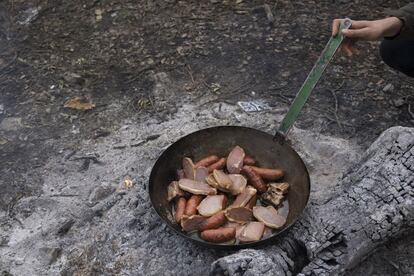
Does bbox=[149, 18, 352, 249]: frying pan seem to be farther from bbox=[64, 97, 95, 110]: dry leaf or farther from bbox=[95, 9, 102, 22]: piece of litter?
bbox=[95, 9, 102, 22]: piece of litter

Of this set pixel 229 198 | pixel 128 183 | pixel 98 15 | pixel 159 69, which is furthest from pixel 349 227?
pixel 98 15

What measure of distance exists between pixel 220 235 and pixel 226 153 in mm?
762

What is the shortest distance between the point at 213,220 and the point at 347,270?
74 centimetres

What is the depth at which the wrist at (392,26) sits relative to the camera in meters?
2.73

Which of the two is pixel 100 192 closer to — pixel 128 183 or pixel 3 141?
pixel 128 183

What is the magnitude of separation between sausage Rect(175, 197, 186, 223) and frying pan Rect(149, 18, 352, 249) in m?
0.05

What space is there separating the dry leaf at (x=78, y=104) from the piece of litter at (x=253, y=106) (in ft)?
3.95

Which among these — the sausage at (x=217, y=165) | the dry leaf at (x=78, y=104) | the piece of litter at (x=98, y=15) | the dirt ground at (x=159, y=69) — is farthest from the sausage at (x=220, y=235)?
the piece of litter at (x=98, y=15)

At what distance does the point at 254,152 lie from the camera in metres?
3.08

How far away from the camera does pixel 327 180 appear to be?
311 centimetres

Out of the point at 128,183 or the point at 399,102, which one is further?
the point at 399,102

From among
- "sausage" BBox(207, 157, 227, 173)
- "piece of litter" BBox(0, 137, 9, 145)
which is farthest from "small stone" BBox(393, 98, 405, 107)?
"piece of litter" BBox(0, 137, 9, 145)

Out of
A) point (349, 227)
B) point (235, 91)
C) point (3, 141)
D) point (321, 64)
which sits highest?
point (321, 64)

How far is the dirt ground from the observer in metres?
3.56
